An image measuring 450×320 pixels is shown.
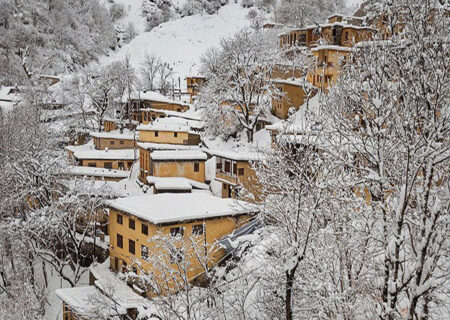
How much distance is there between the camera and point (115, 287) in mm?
27359

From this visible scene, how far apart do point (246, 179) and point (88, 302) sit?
47.2 ft

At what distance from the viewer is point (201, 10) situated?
121562 millimetres

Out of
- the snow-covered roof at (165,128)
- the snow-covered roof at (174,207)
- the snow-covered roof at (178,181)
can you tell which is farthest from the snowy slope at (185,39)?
the snow-covered roof at (174,207)

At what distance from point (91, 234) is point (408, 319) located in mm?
30514

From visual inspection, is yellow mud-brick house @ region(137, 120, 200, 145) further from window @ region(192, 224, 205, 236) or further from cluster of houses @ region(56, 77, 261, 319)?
window @ region(192, 224, 205, 236)

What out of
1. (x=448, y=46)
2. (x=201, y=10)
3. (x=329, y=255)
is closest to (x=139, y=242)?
(x=329, y=255)

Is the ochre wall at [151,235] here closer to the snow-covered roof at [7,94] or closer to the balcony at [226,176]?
the balcony at [226,176]

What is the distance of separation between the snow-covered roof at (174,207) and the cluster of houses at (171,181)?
0.06 metres

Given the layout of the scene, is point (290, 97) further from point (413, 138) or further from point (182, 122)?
point (413, 138)

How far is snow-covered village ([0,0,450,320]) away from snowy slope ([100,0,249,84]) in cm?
115

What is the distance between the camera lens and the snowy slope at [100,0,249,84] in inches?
3907

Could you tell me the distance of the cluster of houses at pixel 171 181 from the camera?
25219 millimetres

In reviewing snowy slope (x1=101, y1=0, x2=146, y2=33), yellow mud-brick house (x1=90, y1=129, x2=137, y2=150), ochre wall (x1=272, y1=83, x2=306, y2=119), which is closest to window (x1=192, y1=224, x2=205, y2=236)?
ochre wall (x1=272, y1=83, x2=306, y2=119)

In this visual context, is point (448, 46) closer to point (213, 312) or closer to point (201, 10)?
point (213, 312)
